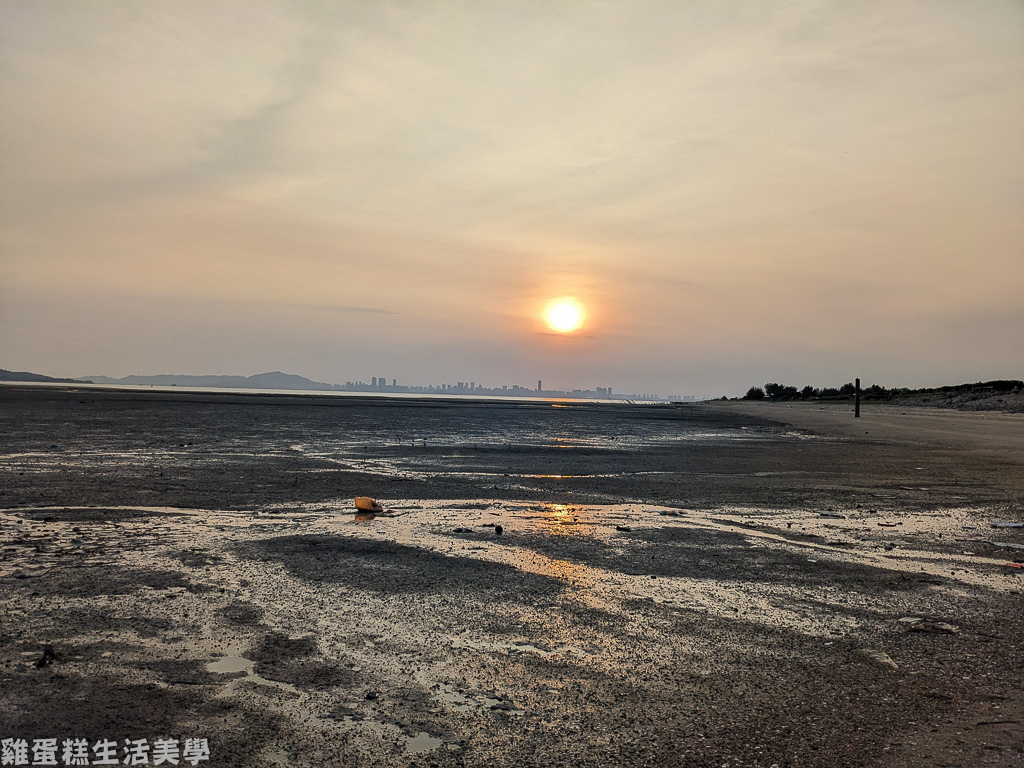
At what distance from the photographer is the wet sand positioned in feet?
11.2

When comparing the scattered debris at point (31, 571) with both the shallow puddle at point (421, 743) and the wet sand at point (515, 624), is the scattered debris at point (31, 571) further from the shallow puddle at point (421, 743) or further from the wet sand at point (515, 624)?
the shallow puddle at point (421, 743)

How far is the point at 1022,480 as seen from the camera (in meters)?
13.6

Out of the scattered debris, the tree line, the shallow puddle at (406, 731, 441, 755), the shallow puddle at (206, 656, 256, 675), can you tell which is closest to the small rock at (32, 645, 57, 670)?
the shallow puddle at (206, 656, 256, 675)

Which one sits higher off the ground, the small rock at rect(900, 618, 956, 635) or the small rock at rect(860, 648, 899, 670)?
the small rock at rect(900, 618, 956, 635)

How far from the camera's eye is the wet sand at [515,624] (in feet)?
11.2

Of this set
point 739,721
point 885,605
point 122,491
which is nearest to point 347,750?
point 739,721

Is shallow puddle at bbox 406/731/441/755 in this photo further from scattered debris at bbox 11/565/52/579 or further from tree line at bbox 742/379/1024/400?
tree line at bbox 742/379/1024/400

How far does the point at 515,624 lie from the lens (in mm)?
5055

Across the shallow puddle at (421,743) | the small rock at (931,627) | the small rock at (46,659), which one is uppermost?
the small rock at (46,659)

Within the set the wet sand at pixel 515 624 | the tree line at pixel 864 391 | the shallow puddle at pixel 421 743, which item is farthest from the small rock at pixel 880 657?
the tree line at pixel 864 391

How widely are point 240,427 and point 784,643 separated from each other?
2797 centimetres

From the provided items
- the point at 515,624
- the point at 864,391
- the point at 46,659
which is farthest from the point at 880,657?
the point at 864,391

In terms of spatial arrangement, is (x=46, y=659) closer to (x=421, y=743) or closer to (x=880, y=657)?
(x=421, y=743)

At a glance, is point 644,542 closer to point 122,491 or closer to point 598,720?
point 598,720
